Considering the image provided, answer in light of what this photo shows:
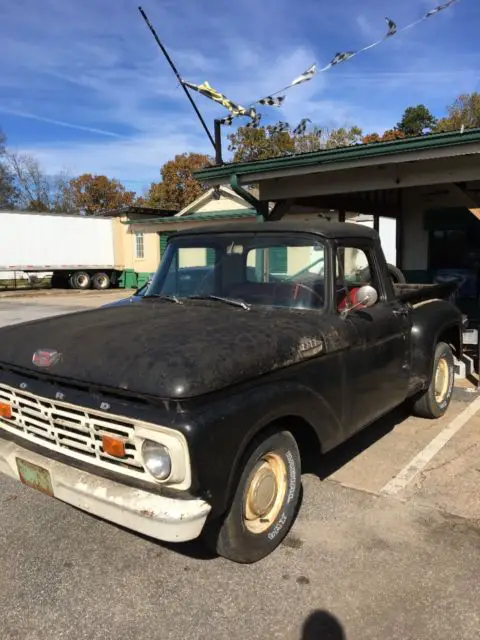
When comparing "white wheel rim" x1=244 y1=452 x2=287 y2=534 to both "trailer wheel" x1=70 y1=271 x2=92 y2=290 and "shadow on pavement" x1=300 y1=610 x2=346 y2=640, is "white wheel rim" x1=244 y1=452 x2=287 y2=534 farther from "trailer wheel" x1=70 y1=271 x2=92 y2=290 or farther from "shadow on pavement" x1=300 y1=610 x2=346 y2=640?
"trailer wheel" x1=70 y1=271 x2=92 y2=290

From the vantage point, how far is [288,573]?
113 inches

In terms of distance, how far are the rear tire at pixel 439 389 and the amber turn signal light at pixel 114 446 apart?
3.26 meters

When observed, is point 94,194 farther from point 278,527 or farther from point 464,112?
point 278,527

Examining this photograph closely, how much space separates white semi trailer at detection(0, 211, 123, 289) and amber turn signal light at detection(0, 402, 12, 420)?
77.7ft

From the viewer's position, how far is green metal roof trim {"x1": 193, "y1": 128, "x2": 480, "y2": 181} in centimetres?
606

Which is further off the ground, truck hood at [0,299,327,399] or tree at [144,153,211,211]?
tree at [144,153,211,211]

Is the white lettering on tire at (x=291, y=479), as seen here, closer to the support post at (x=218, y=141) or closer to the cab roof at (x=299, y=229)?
the cab roof at (x=299, y=229)

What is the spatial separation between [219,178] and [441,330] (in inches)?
176

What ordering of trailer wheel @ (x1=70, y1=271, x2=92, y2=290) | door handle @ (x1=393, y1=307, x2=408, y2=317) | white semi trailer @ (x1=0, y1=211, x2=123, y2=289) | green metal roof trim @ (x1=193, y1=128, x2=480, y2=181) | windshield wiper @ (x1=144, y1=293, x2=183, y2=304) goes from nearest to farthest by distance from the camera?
windshield wiper @ (x1=144, y1=293, x2=183, y2=304)
door handle @ (x1=393, y1=307, x2=408, y2=317)
green metal roof trim @ (x1=193, y1=128, x2=480, y2=181)
white semi trailer @ (x1=0, y1=211, x2=123, y2=289)
trailer wheel @ (x1=70, y1=271, x2=92, y2=290)

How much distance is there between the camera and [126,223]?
2670cm

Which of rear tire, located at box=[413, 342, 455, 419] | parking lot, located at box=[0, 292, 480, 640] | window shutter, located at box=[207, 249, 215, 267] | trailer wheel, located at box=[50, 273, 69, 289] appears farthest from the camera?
trailer wheel, located at box=[50, 273, 69, 289]

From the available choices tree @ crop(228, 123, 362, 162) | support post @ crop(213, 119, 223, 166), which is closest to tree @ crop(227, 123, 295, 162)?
tree @ crop(228, 123, 362, 162)

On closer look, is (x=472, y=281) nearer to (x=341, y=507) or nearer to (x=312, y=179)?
(x=312, y=179)

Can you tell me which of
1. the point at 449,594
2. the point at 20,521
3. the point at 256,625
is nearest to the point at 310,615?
the point at 256,625
